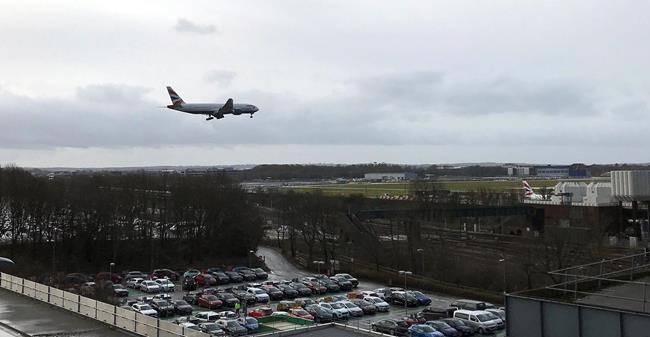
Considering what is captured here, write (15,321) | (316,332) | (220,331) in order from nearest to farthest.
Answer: (316,332) < (15,321) < (220,331)

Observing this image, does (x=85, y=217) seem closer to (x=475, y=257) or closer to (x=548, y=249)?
(x=475, y=257)

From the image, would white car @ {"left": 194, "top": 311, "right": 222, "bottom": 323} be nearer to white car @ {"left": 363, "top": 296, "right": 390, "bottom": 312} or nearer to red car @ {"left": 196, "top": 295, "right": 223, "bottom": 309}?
red car @ {"left": 196, "top": 295, "right": 223, "bottom": 309}

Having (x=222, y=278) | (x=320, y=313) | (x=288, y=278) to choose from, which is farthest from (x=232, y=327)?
(x=288, y=278)

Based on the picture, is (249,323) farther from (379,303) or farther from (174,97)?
(174,97)

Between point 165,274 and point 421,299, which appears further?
point 165,274

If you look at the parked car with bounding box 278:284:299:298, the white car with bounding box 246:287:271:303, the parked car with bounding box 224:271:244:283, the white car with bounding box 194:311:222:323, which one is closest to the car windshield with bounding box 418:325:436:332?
the white car with bounding box 194:311:222:323

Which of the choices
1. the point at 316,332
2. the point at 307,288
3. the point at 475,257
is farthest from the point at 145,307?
the point at 475,257
